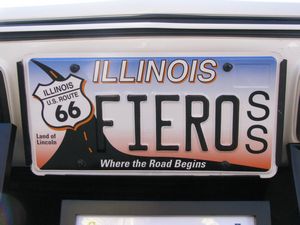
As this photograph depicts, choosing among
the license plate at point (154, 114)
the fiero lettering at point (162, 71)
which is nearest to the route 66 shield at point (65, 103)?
the license plate at point (154, 114)

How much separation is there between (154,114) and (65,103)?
0.30 metres

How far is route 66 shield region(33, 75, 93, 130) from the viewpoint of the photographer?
1689 millimetres

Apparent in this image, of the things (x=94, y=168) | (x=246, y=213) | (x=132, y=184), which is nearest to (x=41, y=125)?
(x=94, y=168)

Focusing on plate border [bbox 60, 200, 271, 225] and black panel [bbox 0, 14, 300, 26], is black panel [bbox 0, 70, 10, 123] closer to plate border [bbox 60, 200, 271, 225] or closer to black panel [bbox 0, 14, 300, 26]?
black panel [bbox 0, 14, 300, 26]

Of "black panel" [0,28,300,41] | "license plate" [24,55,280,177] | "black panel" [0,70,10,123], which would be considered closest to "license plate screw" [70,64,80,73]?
"license plate" [24,55,280,177]

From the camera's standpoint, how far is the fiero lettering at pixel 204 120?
5.48 feet

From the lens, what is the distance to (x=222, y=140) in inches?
67.3

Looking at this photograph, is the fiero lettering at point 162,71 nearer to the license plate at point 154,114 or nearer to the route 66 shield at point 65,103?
the license plate at point 154,114

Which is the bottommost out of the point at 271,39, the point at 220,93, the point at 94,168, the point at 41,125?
the point at 94,168

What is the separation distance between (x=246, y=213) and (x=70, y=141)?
653 millimetres

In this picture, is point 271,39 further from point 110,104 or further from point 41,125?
point 41,125

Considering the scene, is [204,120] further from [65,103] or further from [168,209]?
[65,103]

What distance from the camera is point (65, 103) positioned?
5.58ft

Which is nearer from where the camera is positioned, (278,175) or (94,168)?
(94,168)
